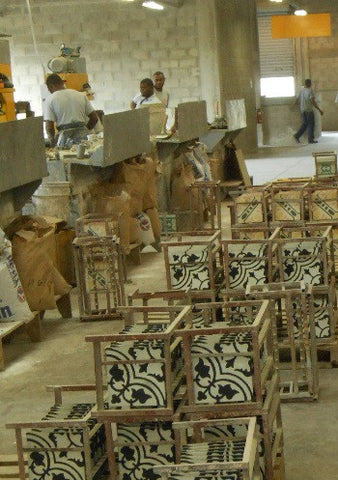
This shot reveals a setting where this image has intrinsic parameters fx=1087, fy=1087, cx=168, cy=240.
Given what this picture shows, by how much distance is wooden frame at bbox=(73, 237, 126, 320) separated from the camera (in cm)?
938

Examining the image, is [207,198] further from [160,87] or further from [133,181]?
[160,87]

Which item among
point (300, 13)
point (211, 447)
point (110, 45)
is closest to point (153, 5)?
point (110, 45)

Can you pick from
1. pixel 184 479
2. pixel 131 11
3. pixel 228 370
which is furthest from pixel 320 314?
pixel 131 11

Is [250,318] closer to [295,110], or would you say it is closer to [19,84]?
[19,84]

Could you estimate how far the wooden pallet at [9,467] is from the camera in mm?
5448

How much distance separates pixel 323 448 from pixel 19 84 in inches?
640

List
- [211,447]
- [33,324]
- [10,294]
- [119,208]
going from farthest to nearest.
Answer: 1. [119,208]
2. [33,324]
3. [10,294]
4. [211,447]

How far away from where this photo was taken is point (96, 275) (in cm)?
973

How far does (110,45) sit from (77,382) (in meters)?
14.7

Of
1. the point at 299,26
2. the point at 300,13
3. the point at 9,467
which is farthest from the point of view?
the point at 299,26

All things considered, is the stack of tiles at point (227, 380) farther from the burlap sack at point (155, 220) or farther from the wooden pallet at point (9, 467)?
the burlap sack at point (155, 220)

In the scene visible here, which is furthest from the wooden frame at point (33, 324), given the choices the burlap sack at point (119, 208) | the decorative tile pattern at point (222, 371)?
the decorative tile pattern at point (222, 371)

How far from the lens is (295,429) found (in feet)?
20.9

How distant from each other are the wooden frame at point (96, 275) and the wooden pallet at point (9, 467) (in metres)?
3.62
